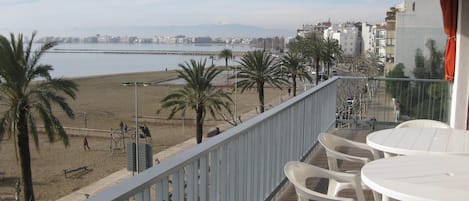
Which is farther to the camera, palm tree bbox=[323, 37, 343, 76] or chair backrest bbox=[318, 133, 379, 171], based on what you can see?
palm tree bbox=[323, 37, 343, 76]

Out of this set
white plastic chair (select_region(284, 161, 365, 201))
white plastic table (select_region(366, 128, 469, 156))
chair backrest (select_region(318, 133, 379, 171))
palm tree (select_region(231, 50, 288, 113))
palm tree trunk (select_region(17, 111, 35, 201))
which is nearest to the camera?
white plastic chair (select_region(284, 161, 365, 201))

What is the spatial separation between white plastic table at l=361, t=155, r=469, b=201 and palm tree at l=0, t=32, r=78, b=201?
17.3 meters

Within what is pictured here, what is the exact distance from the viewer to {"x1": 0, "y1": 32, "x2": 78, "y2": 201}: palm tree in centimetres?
1789

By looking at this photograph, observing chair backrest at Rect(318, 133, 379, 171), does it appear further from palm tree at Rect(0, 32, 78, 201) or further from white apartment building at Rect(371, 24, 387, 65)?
palm tree at Rect(0, 32, 78, 201)

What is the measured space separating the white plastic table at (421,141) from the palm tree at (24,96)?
54.7 ft

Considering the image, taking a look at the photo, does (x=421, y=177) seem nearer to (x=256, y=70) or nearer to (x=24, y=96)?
(x=24, y=96)

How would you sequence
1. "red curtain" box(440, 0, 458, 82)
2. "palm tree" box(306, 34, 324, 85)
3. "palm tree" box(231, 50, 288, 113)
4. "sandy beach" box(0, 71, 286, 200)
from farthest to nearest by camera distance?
1. "palm tree" box(306, 34, 324, 85)
2. "palm tree" box(231, 50, 288, 113)
3. "sandy beach" box(0, 71, 286, 200)
4. "red curtain" box(440, 0, 458, 82)

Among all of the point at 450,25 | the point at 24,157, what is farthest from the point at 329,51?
the point at 450,25

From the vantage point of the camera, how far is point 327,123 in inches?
275

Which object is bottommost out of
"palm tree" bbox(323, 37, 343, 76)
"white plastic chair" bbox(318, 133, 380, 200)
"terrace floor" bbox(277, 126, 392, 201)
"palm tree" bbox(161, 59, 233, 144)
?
"palm tree" bbox(161, 59, 233, 144)

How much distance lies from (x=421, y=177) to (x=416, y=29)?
6.44 meters

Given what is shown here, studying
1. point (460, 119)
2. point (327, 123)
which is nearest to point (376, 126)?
point (327, 123)

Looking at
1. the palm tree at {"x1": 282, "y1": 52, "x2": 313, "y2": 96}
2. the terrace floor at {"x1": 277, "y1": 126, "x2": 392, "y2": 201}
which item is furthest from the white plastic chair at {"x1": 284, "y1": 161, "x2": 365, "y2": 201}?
the palm tree at {"x1": 282, "y1": 52, "x2": 313, "y2": 96}

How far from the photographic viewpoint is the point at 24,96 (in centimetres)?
1828
